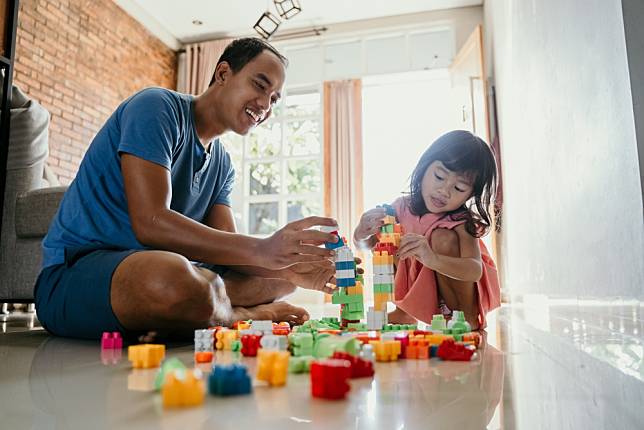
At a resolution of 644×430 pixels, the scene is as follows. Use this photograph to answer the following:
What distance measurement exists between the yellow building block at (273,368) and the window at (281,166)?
5.06 meters

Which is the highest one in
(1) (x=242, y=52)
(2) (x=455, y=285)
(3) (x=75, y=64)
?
(3) (x=75, y=64)

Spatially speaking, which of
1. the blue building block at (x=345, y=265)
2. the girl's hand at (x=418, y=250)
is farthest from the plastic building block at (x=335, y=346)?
the girl's hand at (x=418, y=250)

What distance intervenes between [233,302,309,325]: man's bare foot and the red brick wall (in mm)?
3480

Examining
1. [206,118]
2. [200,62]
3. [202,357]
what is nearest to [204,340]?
[202,357]

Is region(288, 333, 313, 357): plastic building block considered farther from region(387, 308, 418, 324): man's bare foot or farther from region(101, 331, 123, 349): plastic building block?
region(387, 308, 418, 324): man's bare foot

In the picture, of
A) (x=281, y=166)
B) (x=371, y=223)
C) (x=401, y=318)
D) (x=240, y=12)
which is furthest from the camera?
(x=281, y=166)

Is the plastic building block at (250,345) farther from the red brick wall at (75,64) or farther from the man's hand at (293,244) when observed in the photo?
the red brick wall at (75,64)

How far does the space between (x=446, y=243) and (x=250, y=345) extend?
890mm

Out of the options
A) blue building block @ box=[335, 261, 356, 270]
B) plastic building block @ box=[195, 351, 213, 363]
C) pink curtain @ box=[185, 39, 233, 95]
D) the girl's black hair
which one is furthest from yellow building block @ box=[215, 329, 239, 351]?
pink curtain @ box=[185, 39, 233, 95]

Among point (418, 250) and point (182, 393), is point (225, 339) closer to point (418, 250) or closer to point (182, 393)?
point (182, 393)

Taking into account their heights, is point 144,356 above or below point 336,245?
below

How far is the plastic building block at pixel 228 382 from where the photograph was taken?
653 millimetres

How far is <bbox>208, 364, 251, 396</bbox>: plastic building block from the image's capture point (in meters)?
0.65

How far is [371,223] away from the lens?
1.67 m
